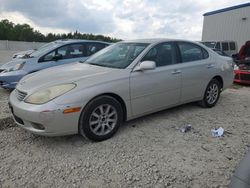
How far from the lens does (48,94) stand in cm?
321

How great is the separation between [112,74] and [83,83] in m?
0.50

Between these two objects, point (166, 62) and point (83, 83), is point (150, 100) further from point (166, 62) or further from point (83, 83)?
point (83, 83)

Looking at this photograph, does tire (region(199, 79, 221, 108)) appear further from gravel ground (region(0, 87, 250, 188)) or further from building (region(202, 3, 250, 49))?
building (region(202, 3, 250, 49))

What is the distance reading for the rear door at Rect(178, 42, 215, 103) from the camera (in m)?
4.59

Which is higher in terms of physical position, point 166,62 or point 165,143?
point 166,62

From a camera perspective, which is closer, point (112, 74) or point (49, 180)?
point (49, 180)

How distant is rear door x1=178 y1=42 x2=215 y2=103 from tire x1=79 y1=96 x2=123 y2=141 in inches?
59.6

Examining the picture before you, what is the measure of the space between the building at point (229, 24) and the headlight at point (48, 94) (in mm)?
18517

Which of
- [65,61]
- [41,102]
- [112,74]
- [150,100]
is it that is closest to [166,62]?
[150,100]

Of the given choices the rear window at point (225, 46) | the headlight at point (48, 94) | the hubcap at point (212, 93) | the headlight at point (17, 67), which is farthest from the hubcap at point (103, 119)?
the rear window at point (225, 46)

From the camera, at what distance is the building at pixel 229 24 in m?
18.7

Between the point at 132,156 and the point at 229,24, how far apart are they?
1991cm

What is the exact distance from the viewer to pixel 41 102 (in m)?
3.14

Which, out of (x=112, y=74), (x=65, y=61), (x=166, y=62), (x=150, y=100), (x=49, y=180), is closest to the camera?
(x=49, y=180)
